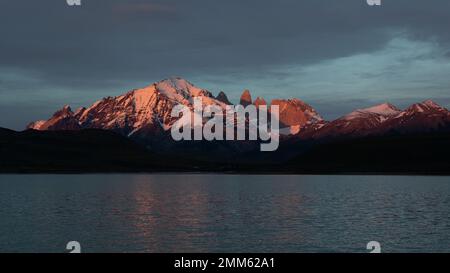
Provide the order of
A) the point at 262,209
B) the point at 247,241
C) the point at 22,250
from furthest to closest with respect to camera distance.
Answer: the point at 262,209
the point at 247,241
the point at 22,250

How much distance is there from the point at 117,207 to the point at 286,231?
1871 inches

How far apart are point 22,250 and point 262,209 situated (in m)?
56.7

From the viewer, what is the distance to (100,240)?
69.1 meters

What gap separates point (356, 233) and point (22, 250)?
3921 centimetres

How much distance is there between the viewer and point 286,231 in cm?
7650
